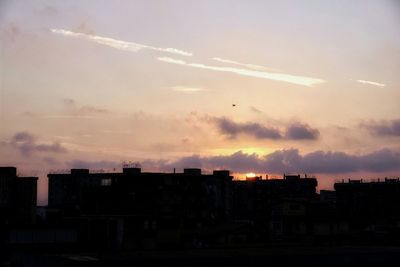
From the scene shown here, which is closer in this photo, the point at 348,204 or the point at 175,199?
the point at 175,199

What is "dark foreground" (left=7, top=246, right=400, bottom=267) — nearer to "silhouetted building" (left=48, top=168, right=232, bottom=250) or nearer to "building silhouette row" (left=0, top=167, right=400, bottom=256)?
"building silhouette row" (left=0, top=167, right=400, bottom=256)

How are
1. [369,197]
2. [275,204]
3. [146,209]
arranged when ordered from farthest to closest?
[369,197]
[275,204]
[146,209]

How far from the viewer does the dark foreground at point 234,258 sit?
143 ft

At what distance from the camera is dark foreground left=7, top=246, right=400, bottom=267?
1719 inches

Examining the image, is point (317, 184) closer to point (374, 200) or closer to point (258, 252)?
point (374, 200)

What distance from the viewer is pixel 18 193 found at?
9319 cm

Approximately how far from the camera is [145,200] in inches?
3024

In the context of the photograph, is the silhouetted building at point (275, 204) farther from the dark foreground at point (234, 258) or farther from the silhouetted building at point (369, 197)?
the dark foreground at point (234, 258)

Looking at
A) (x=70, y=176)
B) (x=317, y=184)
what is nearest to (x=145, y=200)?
(x=70, y=176)

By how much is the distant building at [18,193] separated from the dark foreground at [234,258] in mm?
36165

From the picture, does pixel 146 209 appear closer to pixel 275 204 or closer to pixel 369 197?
pixel 275 204

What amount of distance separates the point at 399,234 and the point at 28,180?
175 feet

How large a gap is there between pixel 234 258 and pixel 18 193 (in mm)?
55593

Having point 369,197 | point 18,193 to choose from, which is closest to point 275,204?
point 369,197
